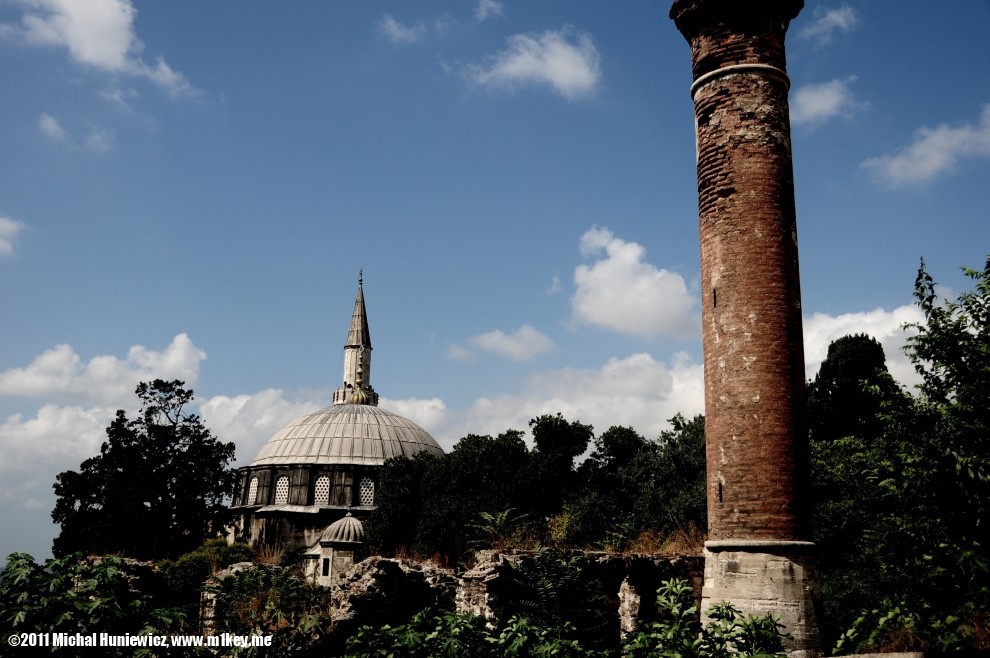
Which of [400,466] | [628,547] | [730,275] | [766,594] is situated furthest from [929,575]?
[400,466]

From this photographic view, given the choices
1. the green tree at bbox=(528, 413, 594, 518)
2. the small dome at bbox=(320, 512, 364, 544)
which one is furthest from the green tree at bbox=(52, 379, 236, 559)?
the green tree at bbox=(528, 413, 594, 518)

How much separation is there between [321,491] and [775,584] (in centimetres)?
3553

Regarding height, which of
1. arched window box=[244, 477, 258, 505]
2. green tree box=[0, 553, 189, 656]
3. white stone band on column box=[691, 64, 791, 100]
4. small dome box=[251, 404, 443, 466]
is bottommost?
green tree box=[0, 553, 189, 656]

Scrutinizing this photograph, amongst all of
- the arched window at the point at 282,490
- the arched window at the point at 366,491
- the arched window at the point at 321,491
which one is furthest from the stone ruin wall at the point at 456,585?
the arched window at the point at 282,490

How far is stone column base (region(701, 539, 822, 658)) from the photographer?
7957mm

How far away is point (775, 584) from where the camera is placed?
809cm

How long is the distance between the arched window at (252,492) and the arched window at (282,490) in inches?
58.0

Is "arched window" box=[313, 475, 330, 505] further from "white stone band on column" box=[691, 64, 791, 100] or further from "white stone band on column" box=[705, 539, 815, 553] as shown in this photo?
"white stone band on column" box=[691, 64, 791, 100]

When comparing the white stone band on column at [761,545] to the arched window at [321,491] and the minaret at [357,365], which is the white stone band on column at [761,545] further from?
the minaret at [357,365]

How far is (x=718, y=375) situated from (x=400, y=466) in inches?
1018

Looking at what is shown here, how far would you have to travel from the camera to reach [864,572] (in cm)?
1327

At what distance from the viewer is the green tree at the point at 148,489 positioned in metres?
28.8

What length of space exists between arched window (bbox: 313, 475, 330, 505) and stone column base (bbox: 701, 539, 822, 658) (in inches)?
1365

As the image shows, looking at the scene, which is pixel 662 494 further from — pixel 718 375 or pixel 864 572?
pixel 718 375
